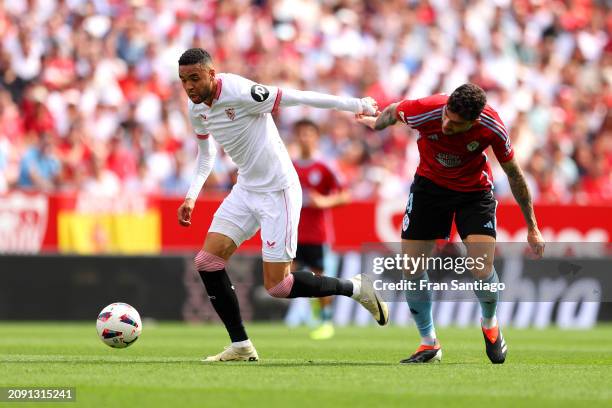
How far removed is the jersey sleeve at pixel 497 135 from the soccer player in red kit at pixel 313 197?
6651mm

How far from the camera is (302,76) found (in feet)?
76.5

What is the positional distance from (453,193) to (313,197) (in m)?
6.28

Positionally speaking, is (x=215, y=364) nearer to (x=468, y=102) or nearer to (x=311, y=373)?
(x=311, y=373)

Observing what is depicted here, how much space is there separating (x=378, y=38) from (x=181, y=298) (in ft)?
26.5

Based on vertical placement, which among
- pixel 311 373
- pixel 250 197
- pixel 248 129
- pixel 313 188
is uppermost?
pixel 248 129

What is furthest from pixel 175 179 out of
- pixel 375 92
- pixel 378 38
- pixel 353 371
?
pixel 353 371

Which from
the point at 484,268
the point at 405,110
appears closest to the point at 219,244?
the point at 405,110

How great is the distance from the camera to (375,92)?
23266 millimetres

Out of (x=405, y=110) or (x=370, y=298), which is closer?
(x=405, y=110)

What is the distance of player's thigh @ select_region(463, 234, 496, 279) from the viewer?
10.5 m

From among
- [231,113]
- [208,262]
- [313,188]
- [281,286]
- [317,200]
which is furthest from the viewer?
[313,188]

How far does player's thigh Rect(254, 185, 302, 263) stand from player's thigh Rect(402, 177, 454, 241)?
1.01 metres

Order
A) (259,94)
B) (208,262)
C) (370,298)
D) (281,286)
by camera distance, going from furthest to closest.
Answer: (370,298), (281,286), (208,262), (259,94)

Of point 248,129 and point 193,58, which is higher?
point 193,58
